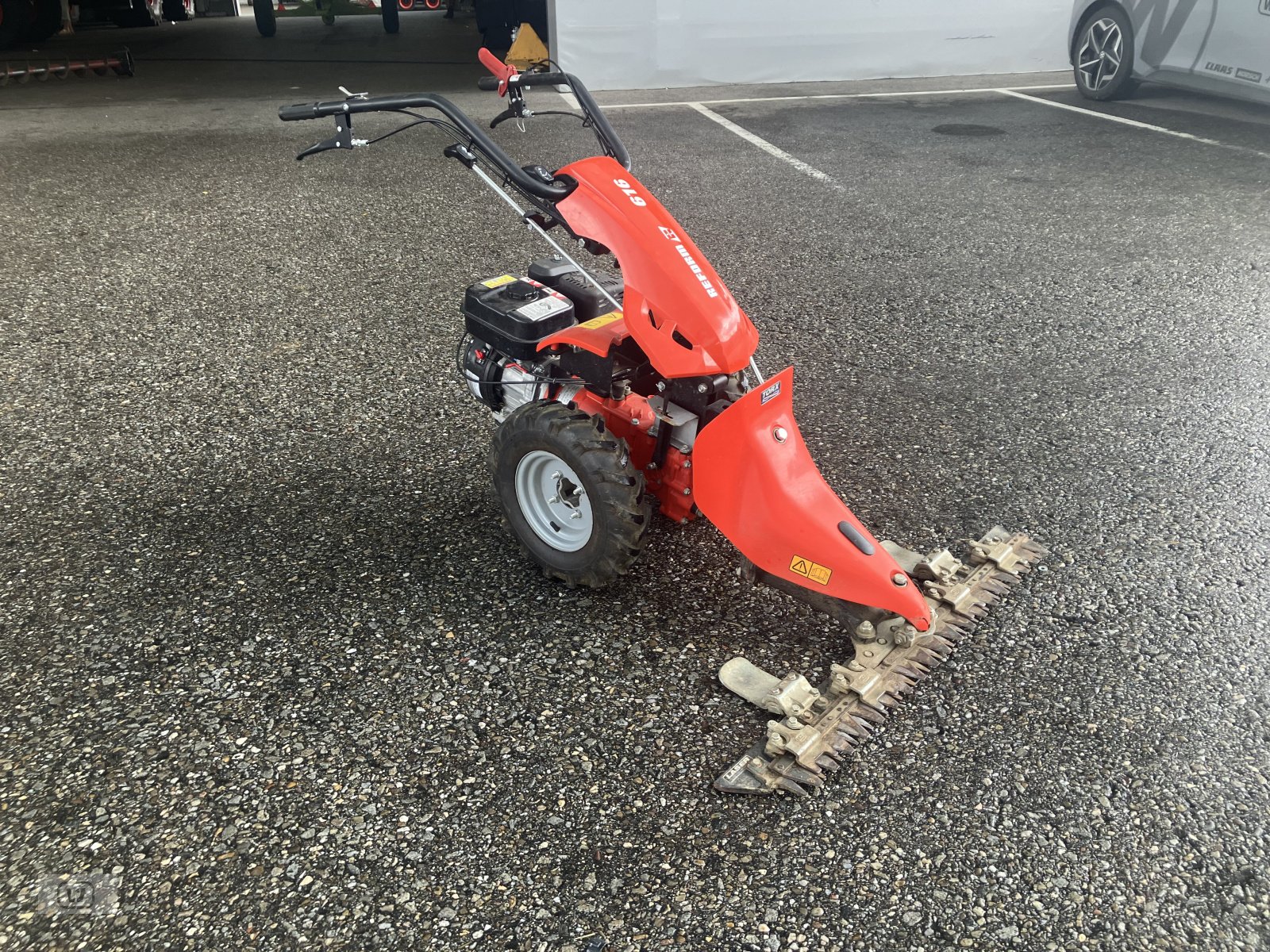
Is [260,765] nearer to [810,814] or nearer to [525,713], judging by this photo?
[525,713]

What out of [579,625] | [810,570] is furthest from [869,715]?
[579,625]

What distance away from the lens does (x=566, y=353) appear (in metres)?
2.67

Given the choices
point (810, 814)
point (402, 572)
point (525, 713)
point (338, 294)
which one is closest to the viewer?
point (810, 814)

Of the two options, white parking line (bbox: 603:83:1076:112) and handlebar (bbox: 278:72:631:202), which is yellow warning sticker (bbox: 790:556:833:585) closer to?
handlebar (bbox: 278:72:631:202)

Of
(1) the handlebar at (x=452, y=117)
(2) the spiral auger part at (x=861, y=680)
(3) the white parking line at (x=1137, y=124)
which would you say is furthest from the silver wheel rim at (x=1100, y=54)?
(1) the handlebar at (x=452, y=117)

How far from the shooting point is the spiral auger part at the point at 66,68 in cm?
1059

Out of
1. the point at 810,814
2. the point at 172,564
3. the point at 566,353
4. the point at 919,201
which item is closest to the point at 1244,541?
the point at 810,814

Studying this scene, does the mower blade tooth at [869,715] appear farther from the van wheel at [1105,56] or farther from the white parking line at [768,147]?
the van wheel at [1105,56]

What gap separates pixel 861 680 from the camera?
227 centimetres

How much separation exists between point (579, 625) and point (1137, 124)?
26.1 ft

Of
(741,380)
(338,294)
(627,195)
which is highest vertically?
(627,195)

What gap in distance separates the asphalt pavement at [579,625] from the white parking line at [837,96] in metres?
4.03

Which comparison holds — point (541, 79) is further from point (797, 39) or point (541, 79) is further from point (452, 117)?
point (797, 39)

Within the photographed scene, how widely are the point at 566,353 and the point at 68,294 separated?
3.47 metres
